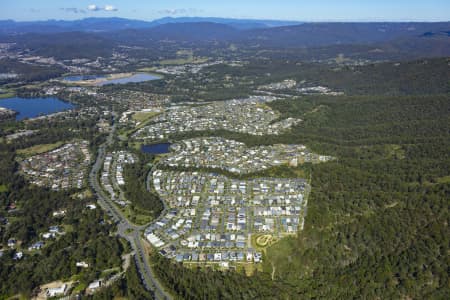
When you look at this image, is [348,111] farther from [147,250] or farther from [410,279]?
[147,250]

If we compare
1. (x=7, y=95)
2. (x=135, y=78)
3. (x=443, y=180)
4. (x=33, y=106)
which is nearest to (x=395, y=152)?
(x=443, y=180)

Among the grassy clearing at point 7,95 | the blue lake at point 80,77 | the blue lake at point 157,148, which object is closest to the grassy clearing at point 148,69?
the blue lake at point 80,77

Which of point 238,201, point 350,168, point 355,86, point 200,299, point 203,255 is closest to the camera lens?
point 200,299

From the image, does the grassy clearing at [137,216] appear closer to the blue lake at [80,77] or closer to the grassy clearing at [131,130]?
the grassy clearing at [131,130]

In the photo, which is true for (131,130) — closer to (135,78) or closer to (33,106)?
(33,106)

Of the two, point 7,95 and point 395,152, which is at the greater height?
point 7,95

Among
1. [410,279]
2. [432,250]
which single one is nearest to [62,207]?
[410,279]
